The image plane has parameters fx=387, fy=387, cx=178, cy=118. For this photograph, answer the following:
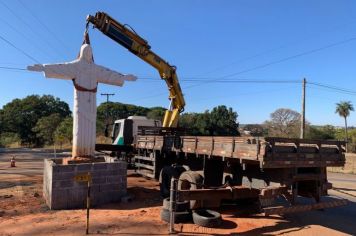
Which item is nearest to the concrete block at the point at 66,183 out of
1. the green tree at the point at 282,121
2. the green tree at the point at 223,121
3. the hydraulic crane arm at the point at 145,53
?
the hydraulic crane arm at the point at 145,53

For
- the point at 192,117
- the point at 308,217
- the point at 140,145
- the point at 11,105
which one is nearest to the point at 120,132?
the point at 140,145

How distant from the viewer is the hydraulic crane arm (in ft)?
55.2

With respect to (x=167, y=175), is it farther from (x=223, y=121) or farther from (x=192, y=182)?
(x=223, y=121)

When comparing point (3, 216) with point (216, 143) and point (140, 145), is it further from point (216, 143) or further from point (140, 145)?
point (140, 145)

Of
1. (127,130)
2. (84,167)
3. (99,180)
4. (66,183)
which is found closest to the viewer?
(66,183)

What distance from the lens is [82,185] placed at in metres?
10.7

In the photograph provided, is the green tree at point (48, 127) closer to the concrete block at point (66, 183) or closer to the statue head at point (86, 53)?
the statue head at point (86, 53)

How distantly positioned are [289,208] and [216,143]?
7.62 feet

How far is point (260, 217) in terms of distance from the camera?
9.72 m

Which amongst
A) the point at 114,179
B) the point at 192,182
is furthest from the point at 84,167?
the point at 192,182

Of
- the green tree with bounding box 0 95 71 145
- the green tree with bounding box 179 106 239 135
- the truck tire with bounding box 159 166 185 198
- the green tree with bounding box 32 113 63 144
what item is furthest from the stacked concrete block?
the green tree with bounding box 0 95 71 145

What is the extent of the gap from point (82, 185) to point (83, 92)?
9.96 feet

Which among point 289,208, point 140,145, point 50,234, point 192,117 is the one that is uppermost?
point 192,117

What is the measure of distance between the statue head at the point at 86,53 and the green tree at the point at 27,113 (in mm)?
60639
